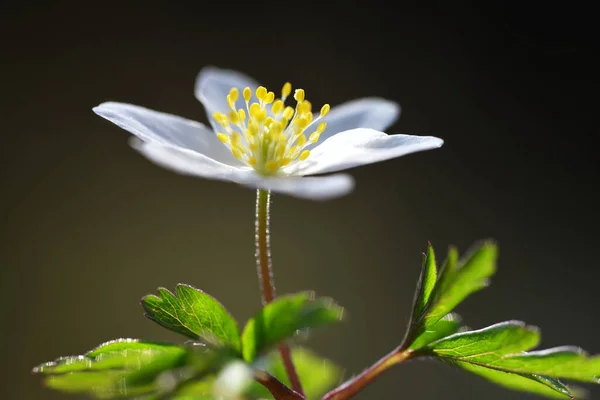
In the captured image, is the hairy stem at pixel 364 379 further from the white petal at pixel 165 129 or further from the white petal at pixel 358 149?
the white petal at pixel 165 129

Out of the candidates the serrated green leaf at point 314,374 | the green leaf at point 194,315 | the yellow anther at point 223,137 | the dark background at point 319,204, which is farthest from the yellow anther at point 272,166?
the dark background at point 319,204

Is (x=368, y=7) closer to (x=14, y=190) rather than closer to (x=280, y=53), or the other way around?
(x=280, y=53)

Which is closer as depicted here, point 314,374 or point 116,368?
point 116,368

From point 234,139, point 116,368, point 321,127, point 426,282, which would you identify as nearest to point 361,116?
point 321,127

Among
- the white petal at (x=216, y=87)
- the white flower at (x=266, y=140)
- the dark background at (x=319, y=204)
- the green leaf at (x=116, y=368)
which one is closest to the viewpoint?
the green leaf at (x=116, y=368)

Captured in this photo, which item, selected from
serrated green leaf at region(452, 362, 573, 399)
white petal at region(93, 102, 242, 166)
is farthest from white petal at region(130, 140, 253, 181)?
serrated green leaf at region(452, 362, 573, 399)

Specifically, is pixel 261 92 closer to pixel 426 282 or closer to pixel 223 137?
pixel 223 137
